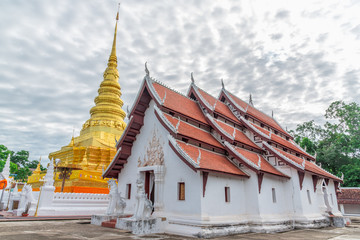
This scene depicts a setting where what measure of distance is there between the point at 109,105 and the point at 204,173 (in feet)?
63.9

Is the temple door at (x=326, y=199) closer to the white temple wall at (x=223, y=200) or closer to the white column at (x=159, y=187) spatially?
the white temple wall at (x=223, y=200)

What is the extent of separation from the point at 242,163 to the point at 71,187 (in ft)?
42.5

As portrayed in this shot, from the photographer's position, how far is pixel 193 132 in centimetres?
1082

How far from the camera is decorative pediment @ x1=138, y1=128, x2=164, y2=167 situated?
34.2ft

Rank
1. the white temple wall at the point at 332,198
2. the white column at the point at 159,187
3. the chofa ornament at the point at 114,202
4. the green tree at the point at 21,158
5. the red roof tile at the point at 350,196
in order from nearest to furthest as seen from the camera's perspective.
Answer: the white column at the point at 159,187
the chofa ornament at the point at 114,202
the white temple wall at the point at 332,198
the red roof tile at the point at 350,196
the green tree at the point at 21,158

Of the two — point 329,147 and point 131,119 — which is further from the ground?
point 329,147

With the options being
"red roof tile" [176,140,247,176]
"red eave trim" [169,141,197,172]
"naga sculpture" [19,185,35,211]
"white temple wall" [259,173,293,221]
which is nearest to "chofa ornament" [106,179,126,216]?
"red eave trim" [169,141,197,172]

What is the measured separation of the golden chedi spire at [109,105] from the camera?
25.0 meters

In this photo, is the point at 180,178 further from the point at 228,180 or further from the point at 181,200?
the point at 228,180

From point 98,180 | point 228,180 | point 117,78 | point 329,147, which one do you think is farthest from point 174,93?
point 329,147

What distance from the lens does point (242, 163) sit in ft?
34.4

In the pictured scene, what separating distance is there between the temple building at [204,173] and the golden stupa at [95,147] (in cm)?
668

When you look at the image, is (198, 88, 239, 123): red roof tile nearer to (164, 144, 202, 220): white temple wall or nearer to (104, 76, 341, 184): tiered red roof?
(104, 76, 341, 184): tiered red roof

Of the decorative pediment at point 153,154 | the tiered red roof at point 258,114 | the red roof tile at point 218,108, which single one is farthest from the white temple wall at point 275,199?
the tiered red roof at point 258,114
